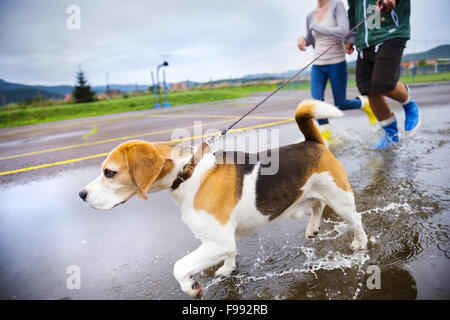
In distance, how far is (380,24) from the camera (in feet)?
14.3

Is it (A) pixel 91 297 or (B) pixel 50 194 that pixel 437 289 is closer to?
(A) pixel 91 297

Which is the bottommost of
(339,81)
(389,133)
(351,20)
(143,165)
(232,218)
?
(232,218)

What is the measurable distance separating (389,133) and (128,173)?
4775mm

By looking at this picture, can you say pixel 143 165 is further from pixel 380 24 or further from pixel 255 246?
pixel 380 24

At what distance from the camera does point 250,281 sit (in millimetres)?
2395

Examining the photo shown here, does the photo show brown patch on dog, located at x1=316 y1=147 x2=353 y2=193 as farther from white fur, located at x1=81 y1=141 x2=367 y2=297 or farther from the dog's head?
the dog's head

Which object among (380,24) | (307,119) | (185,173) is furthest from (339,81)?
(185,173)

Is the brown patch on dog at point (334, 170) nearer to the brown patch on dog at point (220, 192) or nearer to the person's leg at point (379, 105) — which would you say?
the brown patch on dog at point (220, 192)

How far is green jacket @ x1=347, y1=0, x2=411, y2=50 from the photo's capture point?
4.19 m

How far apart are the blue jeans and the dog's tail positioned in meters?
2.84

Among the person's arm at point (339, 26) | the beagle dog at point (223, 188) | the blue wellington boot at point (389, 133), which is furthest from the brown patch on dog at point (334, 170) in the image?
the blue wellington boot at point (389, 133)

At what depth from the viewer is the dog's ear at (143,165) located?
206cm

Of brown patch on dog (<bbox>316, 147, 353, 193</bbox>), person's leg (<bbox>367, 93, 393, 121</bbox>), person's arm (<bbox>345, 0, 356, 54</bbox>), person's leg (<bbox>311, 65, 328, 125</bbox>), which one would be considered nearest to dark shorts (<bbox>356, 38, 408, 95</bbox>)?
person's leg (<bbox>367, 93, 393, 121</bbox>)

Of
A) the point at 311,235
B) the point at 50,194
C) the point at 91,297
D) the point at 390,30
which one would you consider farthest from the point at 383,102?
the point at 50,194
